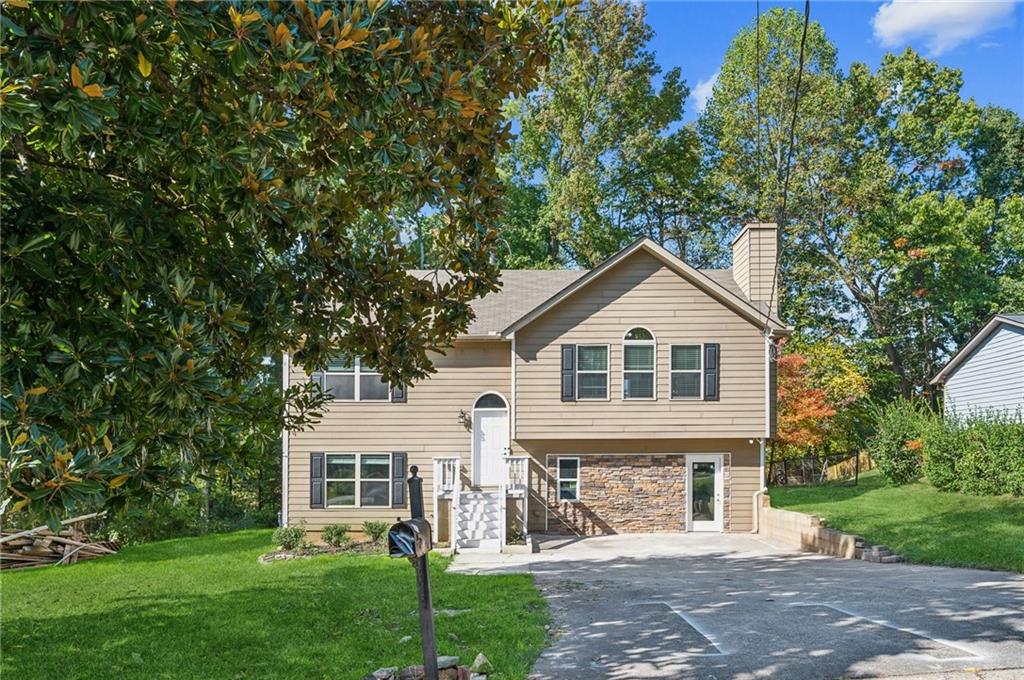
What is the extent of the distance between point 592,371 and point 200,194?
12882mm

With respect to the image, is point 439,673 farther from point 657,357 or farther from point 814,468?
point 814,468

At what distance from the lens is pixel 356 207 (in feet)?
20.5

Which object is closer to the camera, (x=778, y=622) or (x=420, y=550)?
(x=420, y=550)

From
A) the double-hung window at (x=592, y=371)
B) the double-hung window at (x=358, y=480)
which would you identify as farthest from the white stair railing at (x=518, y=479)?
the double-hung window at (x=358, y=480)

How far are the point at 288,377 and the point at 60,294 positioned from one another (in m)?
Result: 14.0

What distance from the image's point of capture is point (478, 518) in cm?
1592

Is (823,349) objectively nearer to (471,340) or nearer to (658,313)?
(658,313)

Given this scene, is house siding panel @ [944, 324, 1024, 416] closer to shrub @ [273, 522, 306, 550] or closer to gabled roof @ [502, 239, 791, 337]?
gabled roof @ [502, 239, 791, 337]

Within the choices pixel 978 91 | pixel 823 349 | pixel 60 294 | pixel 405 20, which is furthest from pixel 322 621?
pixel 978 91

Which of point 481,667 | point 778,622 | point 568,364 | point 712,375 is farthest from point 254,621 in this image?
point 712,375

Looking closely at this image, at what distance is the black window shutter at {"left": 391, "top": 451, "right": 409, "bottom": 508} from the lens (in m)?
17.8

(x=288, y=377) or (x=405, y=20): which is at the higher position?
(x=405, y=20)

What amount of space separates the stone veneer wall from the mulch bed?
3988 millimetres

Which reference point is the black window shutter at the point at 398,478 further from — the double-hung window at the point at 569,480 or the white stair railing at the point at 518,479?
the double-hung window at the point at 569,480
